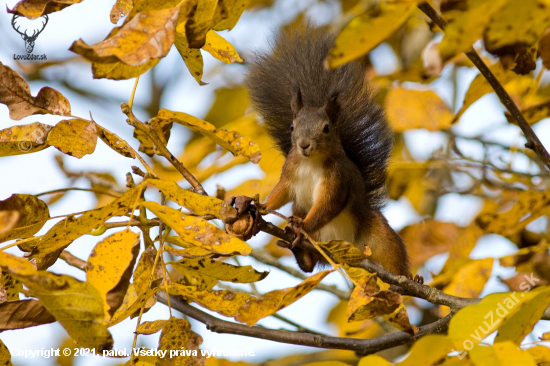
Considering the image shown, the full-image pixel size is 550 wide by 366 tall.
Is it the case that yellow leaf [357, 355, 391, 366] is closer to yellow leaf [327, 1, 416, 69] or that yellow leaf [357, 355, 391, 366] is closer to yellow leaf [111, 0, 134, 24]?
yellow leaf [327, 1, 416, 69]

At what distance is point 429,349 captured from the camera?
91 centimetres

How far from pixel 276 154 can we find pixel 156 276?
6.09 feet

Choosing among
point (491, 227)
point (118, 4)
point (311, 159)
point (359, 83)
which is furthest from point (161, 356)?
point (359, 83)

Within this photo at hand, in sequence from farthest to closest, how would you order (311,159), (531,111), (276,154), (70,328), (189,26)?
(276,154) → (311,159) → (531,111) → (189,26) → (70,328)

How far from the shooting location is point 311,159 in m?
2.98

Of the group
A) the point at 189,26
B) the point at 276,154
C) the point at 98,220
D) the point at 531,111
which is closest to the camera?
the point at 189,26

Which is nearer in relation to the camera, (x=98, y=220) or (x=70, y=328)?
(x=70, y=328)

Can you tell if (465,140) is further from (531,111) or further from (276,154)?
(531,111)

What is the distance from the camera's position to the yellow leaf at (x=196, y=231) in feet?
3.78

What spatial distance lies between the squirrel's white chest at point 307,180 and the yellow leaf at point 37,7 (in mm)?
1781

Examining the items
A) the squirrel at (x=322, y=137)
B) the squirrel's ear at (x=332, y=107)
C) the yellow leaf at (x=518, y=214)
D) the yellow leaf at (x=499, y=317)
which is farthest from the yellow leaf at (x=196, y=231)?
the squirrel's ear at (x=332, y=107)

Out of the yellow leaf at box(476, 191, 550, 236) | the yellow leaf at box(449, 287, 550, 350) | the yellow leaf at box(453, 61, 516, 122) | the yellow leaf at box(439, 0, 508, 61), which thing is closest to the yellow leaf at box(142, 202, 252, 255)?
the yellow leaf at box(449, 287, 550, 350)

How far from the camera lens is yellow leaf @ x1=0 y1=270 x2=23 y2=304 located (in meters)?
1.41

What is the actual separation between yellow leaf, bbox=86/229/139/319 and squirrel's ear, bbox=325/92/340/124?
194 centimetres
